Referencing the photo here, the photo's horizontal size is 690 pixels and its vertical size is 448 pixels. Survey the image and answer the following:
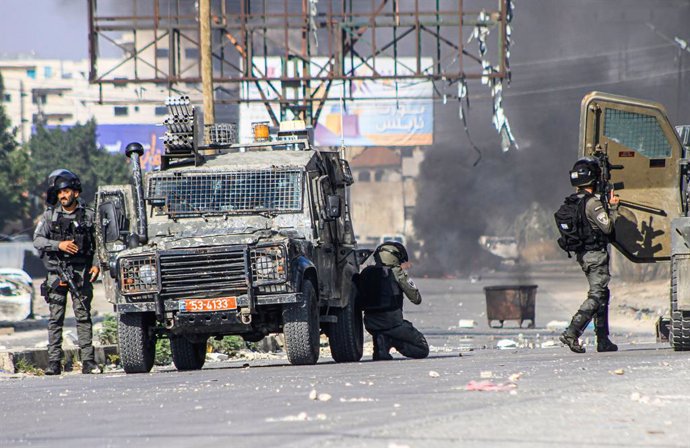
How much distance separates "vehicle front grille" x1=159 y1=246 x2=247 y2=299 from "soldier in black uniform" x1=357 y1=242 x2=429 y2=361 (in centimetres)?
250

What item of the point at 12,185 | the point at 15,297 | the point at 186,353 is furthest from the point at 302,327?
the point at 12,185

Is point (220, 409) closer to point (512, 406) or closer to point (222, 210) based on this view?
point (512, 406)

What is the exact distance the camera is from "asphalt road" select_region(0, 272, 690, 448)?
22.1ft

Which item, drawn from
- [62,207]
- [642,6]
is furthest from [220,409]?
[642,6]

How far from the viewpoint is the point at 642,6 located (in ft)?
174

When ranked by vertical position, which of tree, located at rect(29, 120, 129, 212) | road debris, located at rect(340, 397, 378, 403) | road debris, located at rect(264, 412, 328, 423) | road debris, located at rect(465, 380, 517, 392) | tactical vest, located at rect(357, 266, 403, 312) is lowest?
road debris, located at rect(465, 380, 517, 392)

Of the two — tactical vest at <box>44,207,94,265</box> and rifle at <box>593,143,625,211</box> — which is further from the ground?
rifle at <box>593,143,625,211</box>

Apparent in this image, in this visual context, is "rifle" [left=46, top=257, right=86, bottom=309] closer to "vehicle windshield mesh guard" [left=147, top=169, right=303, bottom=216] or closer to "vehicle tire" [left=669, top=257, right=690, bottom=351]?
"vehicle windshield mesh guard" [left=147, top=169, right=303, bottom=216]

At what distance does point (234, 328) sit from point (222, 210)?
1290 mm

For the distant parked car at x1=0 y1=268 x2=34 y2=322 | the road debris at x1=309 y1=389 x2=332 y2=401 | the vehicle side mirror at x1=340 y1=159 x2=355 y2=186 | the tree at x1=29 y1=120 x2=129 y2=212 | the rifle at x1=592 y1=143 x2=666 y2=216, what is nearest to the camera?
the road debris at x1=309 y1=389 x2=332 y2=401

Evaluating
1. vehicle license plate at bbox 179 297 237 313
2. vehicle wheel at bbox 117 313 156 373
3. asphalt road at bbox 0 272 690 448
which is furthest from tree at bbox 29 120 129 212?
asphalt road at bbox 0 272 690 448

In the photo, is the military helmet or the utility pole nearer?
the military helmet

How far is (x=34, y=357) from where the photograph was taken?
50.3 ft

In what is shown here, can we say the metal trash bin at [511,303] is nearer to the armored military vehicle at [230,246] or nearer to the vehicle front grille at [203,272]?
the armored military vehicle at [230,246]
